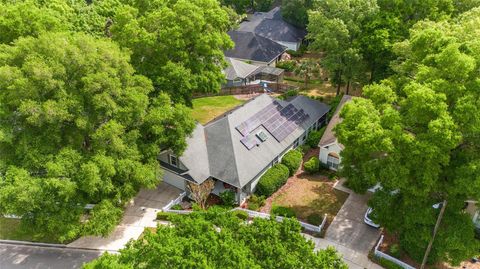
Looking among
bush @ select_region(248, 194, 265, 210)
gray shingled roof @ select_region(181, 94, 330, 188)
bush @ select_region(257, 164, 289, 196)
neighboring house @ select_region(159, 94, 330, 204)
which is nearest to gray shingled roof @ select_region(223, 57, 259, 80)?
neighboring house @ select_region(159, 94, 330, 204)

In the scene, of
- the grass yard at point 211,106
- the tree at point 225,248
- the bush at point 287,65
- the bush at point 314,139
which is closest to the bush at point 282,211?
the bush at point 314,139

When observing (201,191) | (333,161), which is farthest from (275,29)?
(201,191)

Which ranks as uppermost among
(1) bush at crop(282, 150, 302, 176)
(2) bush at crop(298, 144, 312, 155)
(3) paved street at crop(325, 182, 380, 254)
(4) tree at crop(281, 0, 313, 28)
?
(4) tree at crop(281, 0, 313, 28)

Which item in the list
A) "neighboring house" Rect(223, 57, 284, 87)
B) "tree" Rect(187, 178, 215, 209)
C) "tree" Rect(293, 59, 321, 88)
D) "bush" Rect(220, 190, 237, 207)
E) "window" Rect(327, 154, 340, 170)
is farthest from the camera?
"neighboring house" Rect(223, 57, 284, 87)

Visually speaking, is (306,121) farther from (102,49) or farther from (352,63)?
(102,49)

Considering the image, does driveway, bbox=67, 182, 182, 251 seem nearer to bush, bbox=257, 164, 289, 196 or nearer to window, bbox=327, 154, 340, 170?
bush, bbox=257, 164, 289, 196

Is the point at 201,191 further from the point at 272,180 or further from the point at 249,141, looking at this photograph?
the point at 249,141
